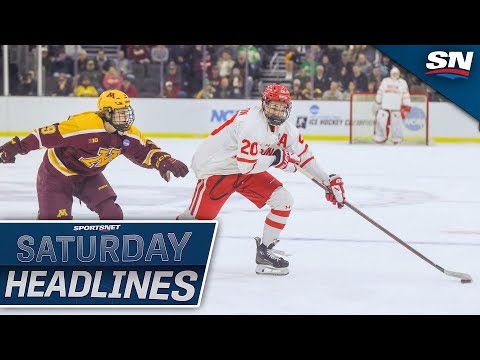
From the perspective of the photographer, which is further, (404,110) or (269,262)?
(404,110)

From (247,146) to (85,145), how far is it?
79 cm

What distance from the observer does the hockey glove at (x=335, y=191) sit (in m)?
4.95

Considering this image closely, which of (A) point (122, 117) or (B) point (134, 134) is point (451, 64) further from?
(A) point (122, 117)

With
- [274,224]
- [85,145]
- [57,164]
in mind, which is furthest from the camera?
[274,224]

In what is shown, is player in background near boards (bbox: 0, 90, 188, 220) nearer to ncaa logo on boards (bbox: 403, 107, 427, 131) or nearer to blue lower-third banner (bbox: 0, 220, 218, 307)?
blue lower-third banner (bbox: 0, 220, 218, 307)

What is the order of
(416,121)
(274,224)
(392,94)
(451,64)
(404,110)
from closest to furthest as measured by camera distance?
(274,224) → (451,64) → (392,94) → (404,110) → (416,121)

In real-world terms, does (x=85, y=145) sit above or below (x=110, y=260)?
above

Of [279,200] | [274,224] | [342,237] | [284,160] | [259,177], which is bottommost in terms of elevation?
[342,237]

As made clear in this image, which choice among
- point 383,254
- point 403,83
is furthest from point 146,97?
point 383,254

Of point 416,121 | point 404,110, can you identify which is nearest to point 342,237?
point 404,110

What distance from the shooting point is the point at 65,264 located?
3568 millimetres

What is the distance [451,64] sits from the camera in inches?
494

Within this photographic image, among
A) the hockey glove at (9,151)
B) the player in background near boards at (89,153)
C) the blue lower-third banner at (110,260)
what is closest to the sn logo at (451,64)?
the player in background near boards at (89,153)
